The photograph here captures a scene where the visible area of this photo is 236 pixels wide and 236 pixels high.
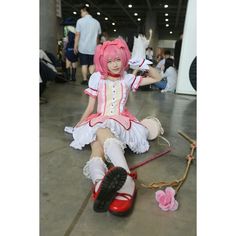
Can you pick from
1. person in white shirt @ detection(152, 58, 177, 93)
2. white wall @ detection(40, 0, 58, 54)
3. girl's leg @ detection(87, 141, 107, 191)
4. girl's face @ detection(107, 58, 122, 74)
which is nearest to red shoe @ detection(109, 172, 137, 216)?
girl's leg @ detection(87, 141, 107, 191)

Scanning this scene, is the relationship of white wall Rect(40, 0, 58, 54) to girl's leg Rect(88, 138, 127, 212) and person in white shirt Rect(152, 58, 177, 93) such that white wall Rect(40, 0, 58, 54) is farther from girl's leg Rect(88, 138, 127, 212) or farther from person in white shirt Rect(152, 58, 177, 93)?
girl's leg Rect(88, 138, 127, 212)

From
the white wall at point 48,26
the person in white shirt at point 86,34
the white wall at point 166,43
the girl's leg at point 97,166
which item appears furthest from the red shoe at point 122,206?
the white wall at point 166,43

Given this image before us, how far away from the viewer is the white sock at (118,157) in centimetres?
132

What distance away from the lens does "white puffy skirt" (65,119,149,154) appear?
1.80 m

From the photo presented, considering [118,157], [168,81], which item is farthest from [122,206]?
[168,81]

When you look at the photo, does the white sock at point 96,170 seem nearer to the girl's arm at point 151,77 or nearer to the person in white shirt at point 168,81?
the girl's arm at point 151,77

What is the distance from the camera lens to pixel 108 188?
1.16m

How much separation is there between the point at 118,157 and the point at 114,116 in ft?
1.53

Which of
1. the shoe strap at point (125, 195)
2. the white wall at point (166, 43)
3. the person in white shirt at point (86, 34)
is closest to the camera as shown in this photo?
the shoe strap at point (125, 195)

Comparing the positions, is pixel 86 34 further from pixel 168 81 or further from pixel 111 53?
pixel 111 53
